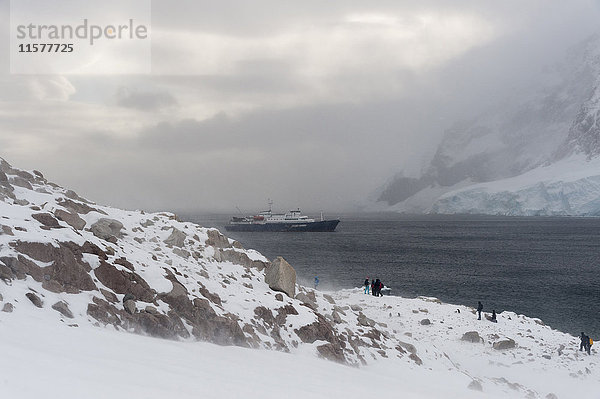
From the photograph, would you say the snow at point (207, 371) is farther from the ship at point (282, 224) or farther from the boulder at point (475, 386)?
the ship at point (282, 224)

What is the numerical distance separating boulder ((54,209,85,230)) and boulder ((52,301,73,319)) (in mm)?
6519

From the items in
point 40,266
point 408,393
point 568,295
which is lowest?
point 568,295

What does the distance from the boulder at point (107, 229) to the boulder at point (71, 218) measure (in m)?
0.58

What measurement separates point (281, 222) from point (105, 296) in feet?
459

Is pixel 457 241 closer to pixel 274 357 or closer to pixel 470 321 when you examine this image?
pixel 470 321

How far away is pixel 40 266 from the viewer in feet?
38.5

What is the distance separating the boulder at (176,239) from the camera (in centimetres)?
2044

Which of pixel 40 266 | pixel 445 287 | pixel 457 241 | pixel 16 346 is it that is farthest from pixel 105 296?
pixel 457 241

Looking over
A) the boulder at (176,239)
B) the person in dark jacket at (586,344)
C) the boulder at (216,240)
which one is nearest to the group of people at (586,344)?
the person in dark jacket at (586,344)

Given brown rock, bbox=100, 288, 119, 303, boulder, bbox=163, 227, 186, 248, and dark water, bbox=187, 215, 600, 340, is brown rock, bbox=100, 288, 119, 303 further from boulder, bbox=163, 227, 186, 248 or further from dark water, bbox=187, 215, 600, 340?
dark water, bbox=187, 215, 600, 340

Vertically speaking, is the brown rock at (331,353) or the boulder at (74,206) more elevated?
the boulder at (74,206)

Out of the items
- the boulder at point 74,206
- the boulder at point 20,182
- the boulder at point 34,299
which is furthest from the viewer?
the boulder at point 20,182

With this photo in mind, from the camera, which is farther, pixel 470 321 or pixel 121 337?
pixel 470 321

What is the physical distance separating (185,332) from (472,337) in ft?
60.9
